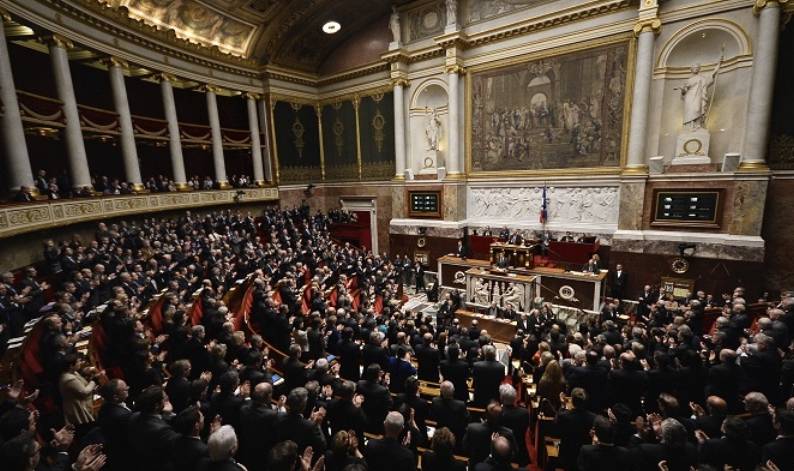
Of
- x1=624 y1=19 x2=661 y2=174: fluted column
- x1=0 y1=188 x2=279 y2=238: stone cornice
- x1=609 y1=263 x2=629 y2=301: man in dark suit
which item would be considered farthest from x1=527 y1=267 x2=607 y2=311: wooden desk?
x1=0 y1=188 x2=279 y2=238: stone cornice

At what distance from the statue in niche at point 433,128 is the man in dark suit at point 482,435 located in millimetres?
14838

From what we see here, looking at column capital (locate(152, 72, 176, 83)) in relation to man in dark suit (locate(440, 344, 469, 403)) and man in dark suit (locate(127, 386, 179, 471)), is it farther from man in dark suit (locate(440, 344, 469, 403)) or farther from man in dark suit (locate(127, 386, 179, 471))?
man in dark suit (locate(440, 344, 469, 403))

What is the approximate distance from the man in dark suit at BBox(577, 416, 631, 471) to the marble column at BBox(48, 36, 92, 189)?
49.1 ft

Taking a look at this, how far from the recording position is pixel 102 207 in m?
11.9

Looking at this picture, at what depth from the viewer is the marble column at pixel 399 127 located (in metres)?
17.3

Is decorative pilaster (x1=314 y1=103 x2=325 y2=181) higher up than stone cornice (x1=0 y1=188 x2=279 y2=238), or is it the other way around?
decorative pilaster (x1=314 y1=103 x2=325 y2=181)

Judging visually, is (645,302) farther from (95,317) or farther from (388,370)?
(95,317)

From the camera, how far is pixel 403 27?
1714 cm

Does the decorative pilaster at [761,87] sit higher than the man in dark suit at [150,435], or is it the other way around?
the decorative pilaster at [761,87]

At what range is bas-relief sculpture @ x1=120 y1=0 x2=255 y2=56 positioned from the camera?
45.5 ft

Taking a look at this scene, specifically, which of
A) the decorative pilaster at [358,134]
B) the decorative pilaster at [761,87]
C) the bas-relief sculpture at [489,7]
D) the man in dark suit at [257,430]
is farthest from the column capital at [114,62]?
the decorative pilaster at [761,87]

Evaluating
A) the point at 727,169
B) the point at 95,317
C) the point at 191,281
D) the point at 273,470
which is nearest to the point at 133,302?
the point at 95,317

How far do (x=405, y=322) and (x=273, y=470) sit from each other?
468 cm

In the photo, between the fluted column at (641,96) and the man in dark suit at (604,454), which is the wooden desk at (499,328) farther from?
the fluted column at (641,96)
